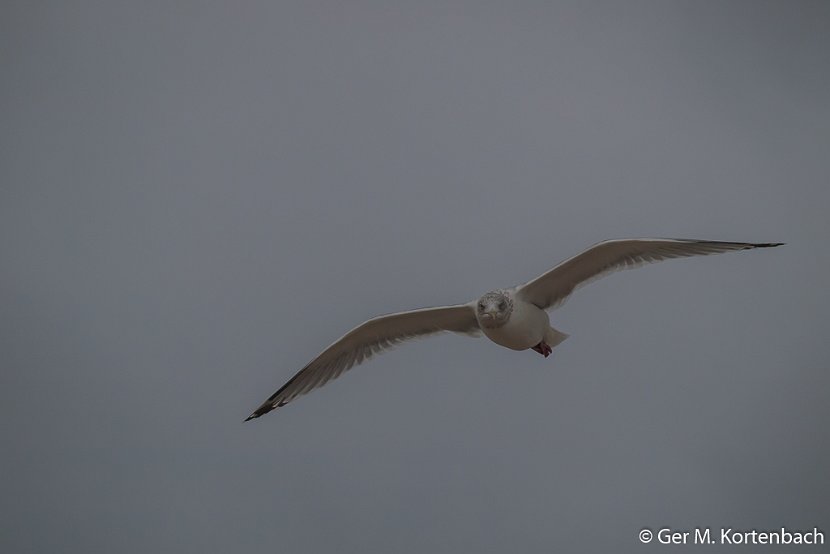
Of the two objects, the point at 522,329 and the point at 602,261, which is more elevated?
the point at 602,261

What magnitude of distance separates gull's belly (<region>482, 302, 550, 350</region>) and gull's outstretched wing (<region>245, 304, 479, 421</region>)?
36 cm

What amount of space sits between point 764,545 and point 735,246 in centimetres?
363

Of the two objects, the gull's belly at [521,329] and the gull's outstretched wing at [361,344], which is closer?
the gull's belly at [521,329]

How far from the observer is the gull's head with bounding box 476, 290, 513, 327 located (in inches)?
288

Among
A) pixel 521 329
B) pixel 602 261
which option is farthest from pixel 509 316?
pixel 602 261

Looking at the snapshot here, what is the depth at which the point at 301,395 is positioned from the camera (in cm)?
800

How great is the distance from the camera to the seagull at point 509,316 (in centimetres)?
736

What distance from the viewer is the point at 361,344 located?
26.2 feet

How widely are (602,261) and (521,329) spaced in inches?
28.4

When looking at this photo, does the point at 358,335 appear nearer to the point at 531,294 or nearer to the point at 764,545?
the point at 531,294

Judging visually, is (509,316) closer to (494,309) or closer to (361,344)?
(494,309)

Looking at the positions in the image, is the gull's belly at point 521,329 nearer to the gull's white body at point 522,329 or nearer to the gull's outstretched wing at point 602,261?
the gull's white body at point 522,329

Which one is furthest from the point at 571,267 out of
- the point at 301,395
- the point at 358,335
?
the point at 301,395

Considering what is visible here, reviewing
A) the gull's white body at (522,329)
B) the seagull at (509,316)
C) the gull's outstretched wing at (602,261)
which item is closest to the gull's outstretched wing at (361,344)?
the seagull at (509,316)
